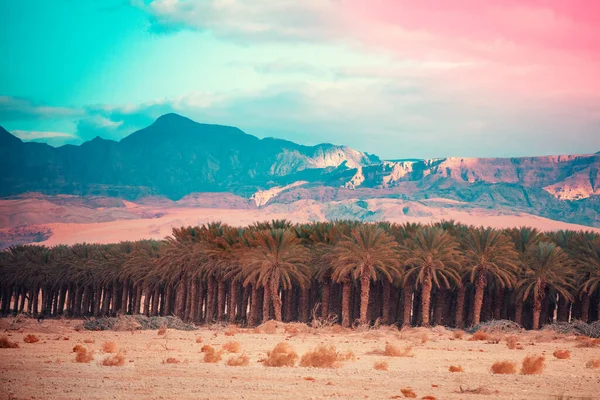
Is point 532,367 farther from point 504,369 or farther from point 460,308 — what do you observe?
point 460,308

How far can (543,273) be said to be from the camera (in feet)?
188

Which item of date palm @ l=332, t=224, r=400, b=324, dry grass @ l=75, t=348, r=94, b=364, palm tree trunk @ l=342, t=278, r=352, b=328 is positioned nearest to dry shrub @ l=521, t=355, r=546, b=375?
dry grass @ l=75, t=348, r=94, b=364

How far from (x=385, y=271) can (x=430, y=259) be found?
3.70 metres

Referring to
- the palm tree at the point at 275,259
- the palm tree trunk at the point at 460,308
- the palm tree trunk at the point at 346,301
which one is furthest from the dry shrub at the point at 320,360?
the palm tree trunk at the point at 460,308

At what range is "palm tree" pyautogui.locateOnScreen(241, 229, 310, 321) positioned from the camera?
60.8m

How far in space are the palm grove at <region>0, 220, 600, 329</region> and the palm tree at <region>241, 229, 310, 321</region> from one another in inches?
3.5

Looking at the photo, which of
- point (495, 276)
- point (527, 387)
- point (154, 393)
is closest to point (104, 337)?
point (154, 393)

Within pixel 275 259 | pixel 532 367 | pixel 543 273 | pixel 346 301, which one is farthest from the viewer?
pixel 275 259

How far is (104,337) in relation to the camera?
144 ft

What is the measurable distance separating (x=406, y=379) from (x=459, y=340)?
20801 mm

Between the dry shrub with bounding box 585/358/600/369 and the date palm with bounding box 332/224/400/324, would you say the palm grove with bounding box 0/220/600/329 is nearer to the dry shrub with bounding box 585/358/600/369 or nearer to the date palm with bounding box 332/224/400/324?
the date palm with bounding box 332/224/400/324

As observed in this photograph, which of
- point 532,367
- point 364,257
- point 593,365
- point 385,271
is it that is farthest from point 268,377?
point 364,257

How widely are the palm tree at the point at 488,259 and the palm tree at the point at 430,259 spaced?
4.30 ft

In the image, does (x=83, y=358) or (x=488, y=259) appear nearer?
(x=83, y=358)
